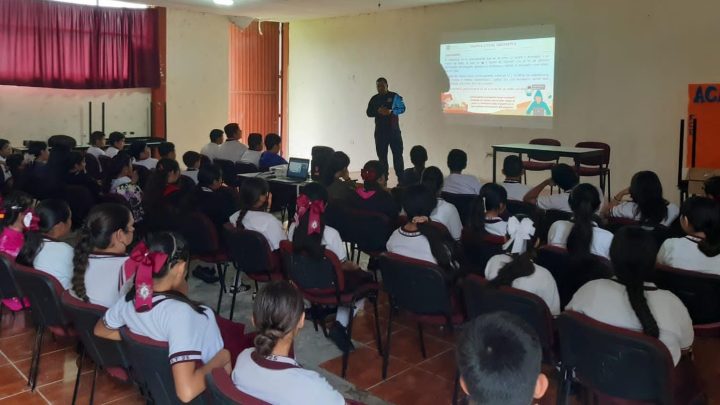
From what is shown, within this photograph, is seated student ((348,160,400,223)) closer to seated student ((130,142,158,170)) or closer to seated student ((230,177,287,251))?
seated student ((230,177,287,251))

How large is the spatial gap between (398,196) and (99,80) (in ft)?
20.6

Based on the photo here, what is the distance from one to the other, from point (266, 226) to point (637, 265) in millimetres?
2165

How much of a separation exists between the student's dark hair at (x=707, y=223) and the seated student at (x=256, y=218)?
216cm

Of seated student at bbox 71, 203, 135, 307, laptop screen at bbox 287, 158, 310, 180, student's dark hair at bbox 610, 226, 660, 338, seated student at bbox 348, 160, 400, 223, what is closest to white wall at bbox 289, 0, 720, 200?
laptop screen at bbox 287, 158, 310, 180

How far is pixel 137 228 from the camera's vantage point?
16.8ft

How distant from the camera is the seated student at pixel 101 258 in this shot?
8.64 ft

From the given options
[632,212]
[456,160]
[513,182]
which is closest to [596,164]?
[456,160]

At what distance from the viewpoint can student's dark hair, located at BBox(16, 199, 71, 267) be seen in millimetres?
2936

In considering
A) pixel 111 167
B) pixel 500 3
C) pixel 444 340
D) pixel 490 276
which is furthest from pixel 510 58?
pixel 490 276

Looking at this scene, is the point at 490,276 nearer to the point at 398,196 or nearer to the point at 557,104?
the point at 398,196

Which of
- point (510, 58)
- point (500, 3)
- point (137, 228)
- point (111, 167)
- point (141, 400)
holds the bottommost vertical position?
point (141, 400)

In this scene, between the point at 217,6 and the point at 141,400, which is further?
the point at 217,6

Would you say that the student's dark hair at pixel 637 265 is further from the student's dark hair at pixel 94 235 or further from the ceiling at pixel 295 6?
the ceiling at pixel 295 6

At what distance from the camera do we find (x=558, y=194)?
4.37 meters
